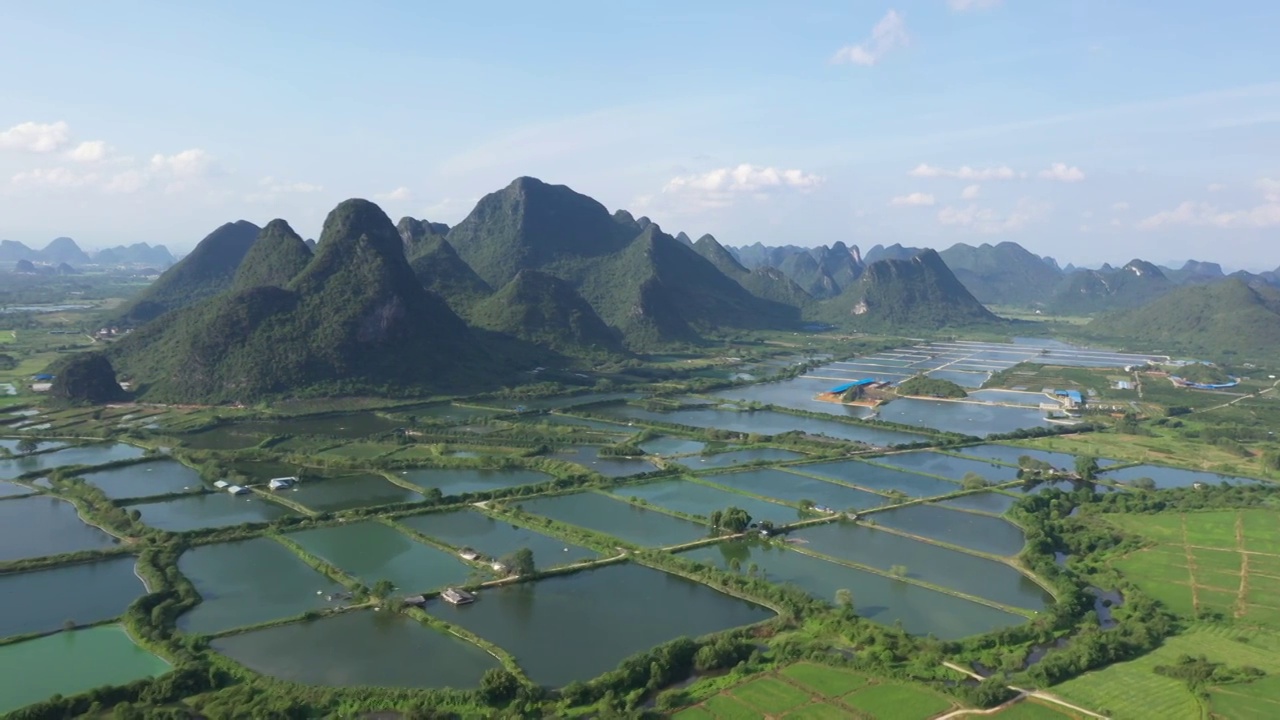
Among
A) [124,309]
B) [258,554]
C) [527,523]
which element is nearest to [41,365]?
[124,309]

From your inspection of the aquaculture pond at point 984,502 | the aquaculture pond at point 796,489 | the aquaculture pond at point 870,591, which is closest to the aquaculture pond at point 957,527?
the aquaculture pond at point 984,502

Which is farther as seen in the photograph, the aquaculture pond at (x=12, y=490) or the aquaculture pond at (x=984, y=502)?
the aquaculture pond at (x=984, y=502)

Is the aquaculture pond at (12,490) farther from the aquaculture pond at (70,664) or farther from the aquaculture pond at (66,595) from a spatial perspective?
the aquaculture pond at (70,664)

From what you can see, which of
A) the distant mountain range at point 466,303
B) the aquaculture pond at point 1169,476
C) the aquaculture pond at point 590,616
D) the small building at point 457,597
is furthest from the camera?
the distant mountain range at point 466,303

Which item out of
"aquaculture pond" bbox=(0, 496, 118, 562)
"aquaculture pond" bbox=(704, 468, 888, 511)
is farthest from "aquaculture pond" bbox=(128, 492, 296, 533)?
"aquaculture pond" bbox=(704, 468, 888, 511)

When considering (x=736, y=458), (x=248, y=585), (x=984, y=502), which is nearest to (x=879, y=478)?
(x=984, y=502)

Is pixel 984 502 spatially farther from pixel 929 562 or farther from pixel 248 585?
pixel 248 585

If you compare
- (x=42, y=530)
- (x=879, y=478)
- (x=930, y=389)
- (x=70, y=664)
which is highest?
(x=930, y=389)

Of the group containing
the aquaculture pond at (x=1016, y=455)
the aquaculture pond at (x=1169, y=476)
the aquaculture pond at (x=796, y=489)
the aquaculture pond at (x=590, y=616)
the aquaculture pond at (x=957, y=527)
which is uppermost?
the aquaculture pond at (x=1016, y=455)
